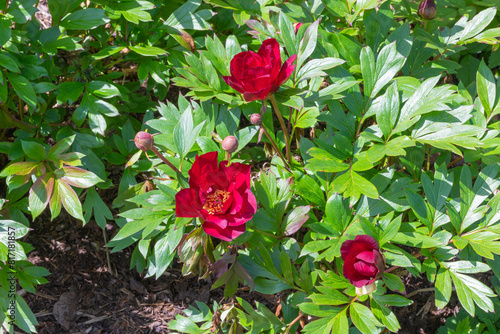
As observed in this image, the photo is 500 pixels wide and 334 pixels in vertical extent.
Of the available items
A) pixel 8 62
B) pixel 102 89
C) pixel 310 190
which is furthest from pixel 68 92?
pixel 310 190

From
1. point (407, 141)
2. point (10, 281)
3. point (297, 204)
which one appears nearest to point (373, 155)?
point (407, 141)

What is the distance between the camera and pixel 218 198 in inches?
50.2

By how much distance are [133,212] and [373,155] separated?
0.79m

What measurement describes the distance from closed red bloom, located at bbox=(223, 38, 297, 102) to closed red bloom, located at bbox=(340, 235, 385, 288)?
19.2 inches

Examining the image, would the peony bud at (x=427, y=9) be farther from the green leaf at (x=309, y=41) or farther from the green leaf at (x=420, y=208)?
the green leaf at (x=420, y=208)

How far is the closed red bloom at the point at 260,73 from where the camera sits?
122 cm

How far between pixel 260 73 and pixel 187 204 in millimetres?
420

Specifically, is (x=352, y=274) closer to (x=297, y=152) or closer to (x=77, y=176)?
(x=297, y=152)

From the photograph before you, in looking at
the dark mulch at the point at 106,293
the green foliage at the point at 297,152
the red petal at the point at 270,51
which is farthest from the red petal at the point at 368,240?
the dark mulch at the point at 106,293

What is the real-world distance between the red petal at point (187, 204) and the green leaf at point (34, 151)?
65 centimetres

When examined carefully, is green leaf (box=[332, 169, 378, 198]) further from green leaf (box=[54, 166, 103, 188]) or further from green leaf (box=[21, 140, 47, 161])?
green leaf (box=[21, 140, 47, 161])

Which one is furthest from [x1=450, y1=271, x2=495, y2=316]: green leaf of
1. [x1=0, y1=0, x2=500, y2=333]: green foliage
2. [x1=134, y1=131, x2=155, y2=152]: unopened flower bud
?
[x1=134, y1=131, x2=155, y2=152]: unopened flower bud

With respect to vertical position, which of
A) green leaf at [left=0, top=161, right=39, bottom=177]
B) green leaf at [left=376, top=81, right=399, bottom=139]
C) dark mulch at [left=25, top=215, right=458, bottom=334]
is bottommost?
dark mulch at [left=25, top=215, right=458, bottom=334]

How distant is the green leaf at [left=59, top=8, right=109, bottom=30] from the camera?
1.66 m
